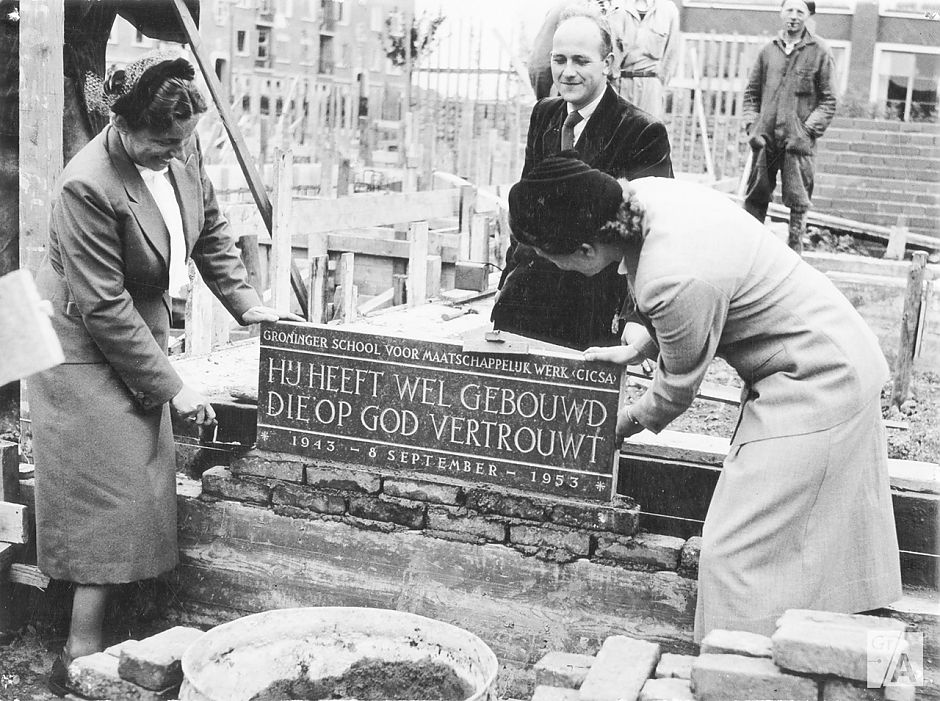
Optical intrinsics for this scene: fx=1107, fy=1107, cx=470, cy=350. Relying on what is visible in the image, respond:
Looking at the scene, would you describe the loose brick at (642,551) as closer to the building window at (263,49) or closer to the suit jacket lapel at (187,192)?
the suit jacket lapel at (187,192)

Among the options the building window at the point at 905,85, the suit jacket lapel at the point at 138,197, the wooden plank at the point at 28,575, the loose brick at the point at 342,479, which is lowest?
the wooden plank at the point at 28,575

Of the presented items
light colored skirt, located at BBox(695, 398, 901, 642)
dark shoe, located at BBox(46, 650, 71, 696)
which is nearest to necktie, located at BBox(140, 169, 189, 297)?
dark shoe, located at BBox(46, 650, 71, 696)

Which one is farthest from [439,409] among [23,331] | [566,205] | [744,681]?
[23,331]

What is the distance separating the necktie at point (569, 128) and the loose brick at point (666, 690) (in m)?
2.45

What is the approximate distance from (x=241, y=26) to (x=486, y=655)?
19.8 meters

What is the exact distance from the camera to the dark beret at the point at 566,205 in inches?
117

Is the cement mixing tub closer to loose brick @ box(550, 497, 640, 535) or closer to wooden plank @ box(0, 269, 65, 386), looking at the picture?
loose brick @ box(550, 497, 640, 535)

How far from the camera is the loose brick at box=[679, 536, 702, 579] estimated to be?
3.91 meters

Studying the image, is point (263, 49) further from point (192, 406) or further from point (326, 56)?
point (192, 406)

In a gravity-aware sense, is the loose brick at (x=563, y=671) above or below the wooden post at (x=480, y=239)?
below

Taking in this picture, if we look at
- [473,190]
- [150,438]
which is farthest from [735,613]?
[473,190]

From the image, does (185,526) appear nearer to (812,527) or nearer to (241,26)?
(812,527)

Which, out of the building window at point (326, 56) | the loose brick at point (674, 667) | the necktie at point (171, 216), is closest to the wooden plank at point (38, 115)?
the necktie at point (171, 216)

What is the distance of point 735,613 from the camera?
3117 millimetres
